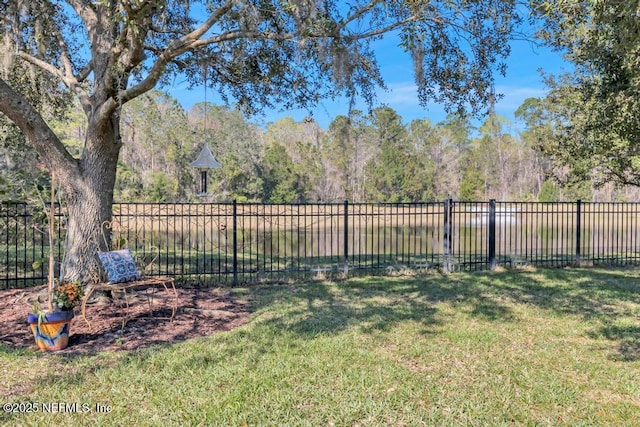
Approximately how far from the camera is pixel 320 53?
4176mm

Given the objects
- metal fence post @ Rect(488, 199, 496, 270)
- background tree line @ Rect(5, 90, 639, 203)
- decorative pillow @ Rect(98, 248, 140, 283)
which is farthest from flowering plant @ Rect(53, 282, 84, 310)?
background tree line @ Rect(5, 90, 639, 203)

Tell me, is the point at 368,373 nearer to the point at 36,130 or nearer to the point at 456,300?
the point at 456,300

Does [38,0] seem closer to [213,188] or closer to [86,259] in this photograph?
[86,259]

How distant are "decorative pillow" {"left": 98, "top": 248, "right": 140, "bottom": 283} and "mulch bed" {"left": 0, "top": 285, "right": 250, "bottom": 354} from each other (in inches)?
14.0

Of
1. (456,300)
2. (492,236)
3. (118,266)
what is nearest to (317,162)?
(492,236)

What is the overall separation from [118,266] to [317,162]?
31.3m

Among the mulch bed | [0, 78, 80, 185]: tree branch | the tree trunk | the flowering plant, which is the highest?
[0, 78, 80, 185]: tree branch

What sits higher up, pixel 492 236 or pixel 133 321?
pixel 492 236

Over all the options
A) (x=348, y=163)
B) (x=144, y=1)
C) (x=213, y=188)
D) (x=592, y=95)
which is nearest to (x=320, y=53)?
(x=144, y=1)

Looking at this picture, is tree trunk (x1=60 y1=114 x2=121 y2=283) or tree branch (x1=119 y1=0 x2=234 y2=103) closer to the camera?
tree branch (x1=119 y1=0 x2=234 y2=103)

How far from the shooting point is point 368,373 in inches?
129

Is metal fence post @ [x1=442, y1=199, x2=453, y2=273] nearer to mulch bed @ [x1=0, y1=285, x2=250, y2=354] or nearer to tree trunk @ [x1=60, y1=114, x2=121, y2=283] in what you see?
mulch bed @ [x1=0, y1=285, x2=250, y2=354]

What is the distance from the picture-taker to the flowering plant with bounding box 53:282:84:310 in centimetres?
378

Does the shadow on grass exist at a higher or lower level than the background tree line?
lower
